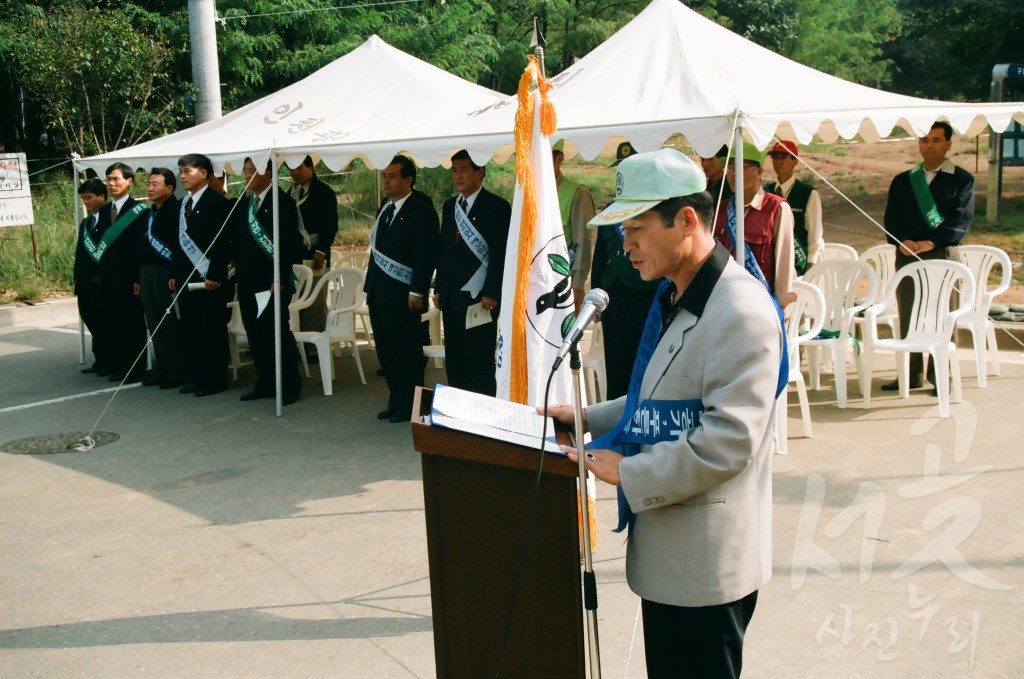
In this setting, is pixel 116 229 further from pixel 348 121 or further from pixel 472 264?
pixel 472 264

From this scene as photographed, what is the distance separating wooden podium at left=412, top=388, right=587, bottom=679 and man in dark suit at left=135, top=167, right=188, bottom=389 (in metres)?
7.05

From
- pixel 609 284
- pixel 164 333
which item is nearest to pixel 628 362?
pixel 609 284

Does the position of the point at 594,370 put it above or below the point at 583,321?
below

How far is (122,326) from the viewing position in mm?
9977

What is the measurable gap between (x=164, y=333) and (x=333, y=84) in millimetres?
2779

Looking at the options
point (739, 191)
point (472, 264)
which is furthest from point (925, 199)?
point (472, 264)

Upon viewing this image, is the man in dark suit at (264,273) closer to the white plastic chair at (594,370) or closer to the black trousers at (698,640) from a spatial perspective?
the white plastic chair at (594,370)

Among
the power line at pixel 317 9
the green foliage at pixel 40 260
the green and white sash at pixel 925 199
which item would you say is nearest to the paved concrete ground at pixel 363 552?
the green and white sash at pixel 925 199

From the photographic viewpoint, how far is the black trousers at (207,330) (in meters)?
9.12

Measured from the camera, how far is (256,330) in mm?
8805

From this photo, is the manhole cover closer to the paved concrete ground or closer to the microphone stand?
the paved concrete ground

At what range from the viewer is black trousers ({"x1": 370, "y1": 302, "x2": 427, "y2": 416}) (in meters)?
7.86

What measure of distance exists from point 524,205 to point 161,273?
5.46 metres

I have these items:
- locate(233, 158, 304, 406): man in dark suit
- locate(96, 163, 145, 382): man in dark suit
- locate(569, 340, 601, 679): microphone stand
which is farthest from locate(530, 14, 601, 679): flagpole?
locate(96, 163, 145, 382): man in dark suit
